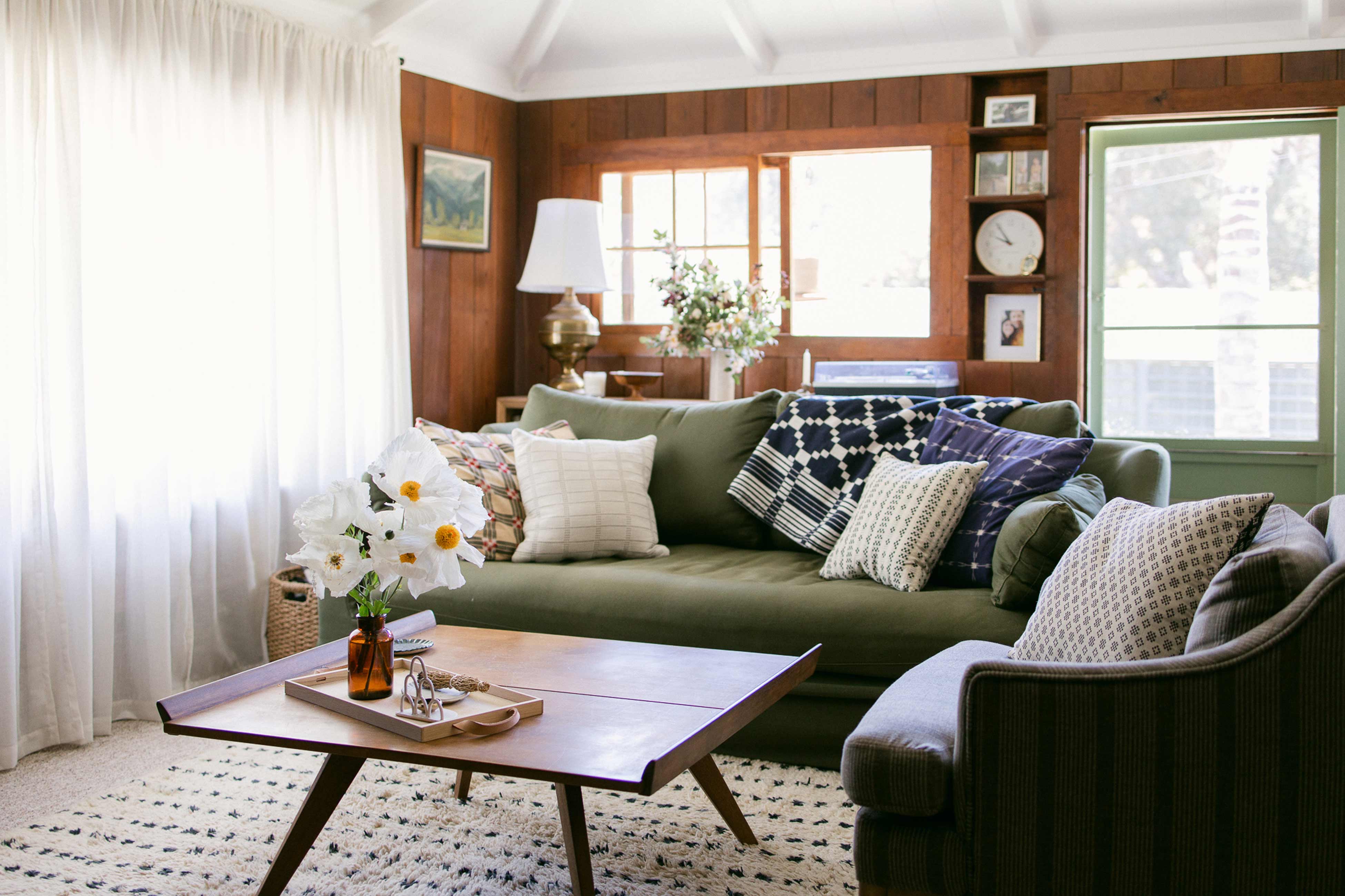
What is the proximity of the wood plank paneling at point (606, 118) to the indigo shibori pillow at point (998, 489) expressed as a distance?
3.14 metres

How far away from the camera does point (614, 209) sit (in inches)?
218

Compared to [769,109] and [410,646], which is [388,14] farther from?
[410,646]

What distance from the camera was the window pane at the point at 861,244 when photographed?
5109mm

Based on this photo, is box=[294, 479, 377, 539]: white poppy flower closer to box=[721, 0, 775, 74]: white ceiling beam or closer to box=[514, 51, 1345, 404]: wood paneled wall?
box=[721, 0, 775, 74]: white ceiling beam

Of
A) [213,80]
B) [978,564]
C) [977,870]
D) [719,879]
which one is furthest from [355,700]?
[213,80]

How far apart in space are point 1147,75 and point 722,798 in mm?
3782

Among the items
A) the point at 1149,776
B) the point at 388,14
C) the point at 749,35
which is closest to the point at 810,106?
the point at 749,35

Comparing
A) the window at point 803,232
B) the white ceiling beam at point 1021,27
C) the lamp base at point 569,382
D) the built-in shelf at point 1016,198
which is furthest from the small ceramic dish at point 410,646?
the white ceiling beam at point 1021,27

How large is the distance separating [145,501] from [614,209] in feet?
9.30

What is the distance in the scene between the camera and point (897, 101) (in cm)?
500

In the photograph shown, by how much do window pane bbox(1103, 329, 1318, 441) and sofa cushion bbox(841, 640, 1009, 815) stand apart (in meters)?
3.78

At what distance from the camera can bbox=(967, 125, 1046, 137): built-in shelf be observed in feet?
15.6

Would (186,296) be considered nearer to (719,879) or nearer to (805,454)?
(805,454)

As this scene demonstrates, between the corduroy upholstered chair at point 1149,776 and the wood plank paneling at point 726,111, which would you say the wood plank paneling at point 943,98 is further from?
the corduroy upholstered chair at point 1149,776
